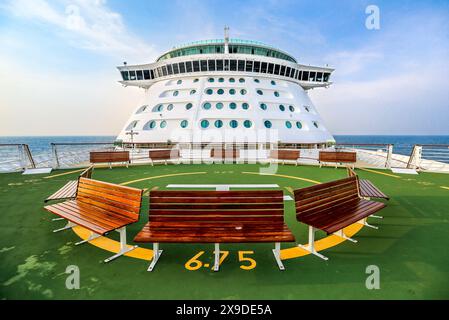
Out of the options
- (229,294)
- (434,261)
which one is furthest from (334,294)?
(434,261)

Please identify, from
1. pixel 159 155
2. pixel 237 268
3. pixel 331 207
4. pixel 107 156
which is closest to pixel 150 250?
pixel 237 268

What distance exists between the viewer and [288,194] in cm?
700

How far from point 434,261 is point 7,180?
→ 43.4ft

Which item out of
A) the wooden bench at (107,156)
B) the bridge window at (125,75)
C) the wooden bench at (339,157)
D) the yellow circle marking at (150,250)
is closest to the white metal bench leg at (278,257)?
the yellow circle marking at (150,250)

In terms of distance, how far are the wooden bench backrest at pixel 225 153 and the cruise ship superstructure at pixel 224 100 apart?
14.2ft

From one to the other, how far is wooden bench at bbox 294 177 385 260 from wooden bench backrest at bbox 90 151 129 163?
10595 mm

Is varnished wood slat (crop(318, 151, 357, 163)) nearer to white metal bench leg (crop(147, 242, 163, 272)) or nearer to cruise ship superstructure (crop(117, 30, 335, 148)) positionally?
cruise ship superstructure (crop(117, 30, 335, 148))

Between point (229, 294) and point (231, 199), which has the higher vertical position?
point (231, 199)

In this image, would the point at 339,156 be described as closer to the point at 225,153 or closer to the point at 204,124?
the point at 225,153

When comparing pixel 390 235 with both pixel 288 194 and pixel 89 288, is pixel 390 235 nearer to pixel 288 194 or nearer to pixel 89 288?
pixel 288 194

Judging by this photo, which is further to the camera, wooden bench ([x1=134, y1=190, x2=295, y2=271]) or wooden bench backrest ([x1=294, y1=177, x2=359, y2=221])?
wooden bench backrest ([x1=294, y1=177, x2=359, y2=221])

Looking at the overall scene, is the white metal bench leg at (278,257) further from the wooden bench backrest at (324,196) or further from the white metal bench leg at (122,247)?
the white metal bench leg at (122,247)

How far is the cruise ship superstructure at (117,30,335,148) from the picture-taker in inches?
786

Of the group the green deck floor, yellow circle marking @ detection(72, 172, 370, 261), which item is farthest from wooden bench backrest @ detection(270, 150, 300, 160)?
yellow circle marking @ detection(72, 172, 370, 261)
